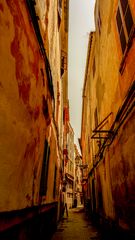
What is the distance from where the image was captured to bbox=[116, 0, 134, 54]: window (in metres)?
4.42

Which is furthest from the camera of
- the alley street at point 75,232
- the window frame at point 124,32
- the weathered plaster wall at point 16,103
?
the alley street at point 75,232

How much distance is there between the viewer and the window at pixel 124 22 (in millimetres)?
4419

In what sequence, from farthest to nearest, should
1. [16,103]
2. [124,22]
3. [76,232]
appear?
1. [76,232]
2. [124,22]
3. [16,103]

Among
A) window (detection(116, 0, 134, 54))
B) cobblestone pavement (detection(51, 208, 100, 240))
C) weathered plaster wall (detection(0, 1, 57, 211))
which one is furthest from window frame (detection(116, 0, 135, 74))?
cobblestone pavement (detection(51, 208, 100, 240))

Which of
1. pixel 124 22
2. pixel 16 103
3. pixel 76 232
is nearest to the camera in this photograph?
pixel 16 103

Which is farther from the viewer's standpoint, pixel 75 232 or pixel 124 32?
pixel 75 232

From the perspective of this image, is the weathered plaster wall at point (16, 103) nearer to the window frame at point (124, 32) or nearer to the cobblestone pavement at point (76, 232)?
the window frame at point (124, 32)

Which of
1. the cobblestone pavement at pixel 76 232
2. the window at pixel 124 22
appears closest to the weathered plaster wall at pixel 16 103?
the window at pixel 124 22

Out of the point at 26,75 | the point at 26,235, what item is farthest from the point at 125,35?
the point at 26,235

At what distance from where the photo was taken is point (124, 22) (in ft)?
15.7

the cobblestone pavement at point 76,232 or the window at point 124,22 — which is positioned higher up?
the window at point 124,22

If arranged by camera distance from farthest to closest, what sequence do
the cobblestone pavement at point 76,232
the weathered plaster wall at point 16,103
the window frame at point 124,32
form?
the cobblestone pavement at point 76,232 < the window frame at point 124,32 < the weathered plaster wall at point 16,103

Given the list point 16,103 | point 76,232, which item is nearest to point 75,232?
point 76,232

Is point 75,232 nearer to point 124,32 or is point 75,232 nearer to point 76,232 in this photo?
point 76,232
